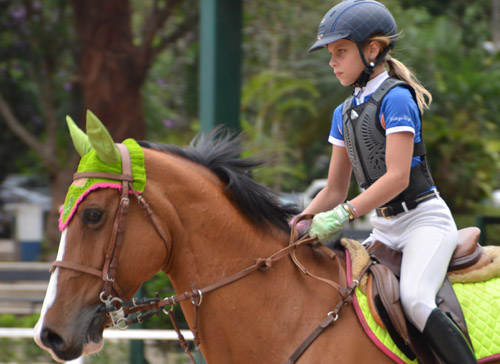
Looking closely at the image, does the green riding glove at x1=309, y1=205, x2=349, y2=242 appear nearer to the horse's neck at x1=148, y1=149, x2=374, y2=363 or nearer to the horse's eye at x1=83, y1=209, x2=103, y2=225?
the horse's neck at x1=148, y1=149, x2=374, y2=363

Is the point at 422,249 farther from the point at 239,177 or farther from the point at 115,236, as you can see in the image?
the point at 115,236

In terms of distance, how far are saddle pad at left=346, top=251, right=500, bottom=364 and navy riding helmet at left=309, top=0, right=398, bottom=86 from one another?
0.94 meters

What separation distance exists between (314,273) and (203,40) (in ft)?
11.9

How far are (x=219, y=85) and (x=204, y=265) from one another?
3.35 metres

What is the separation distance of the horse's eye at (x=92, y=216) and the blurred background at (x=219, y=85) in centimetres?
332

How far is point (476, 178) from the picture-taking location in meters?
10.3

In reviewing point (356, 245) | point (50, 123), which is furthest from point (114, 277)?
point (50, 123)

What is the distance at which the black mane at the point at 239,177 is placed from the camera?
274cm

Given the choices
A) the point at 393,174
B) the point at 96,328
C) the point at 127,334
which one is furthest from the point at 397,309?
the point at 127,334

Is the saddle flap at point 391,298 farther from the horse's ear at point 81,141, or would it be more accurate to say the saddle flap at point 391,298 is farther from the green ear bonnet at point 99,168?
the horse's ear at point 81,141

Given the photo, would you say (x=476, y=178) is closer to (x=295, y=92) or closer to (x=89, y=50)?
(x=295, y=92)

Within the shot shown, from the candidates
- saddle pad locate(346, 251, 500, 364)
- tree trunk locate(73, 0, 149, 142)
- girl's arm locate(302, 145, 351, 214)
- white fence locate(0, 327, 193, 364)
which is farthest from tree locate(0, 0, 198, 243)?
saddle pad locate(346, 251, 500, 364)

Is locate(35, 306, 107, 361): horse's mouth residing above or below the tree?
above

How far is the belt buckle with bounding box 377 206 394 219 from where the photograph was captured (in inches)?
110
